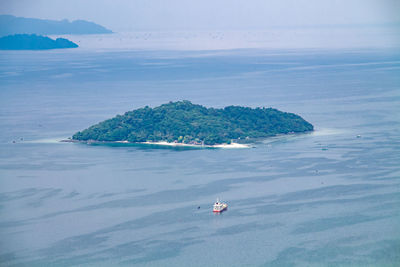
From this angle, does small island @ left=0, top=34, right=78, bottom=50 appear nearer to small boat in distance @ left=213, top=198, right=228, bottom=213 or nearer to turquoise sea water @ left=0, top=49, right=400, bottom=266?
turquoise sea water @ left=0, top=49, right=400, bottom=266

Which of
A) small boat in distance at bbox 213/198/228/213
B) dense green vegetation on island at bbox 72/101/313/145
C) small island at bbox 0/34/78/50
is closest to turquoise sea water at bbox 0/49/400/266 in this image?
small boat in distance at bbox 213/198/228/213

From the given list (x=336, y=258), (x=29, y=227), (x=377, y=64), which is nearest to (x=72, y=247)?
(x=29, y=227)

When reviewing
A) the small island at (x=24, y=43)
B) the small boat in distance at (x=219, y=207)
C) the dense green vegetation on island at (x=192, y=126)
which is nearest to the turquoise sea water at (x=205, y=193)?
the small boat in distance at (x=219, y=207)

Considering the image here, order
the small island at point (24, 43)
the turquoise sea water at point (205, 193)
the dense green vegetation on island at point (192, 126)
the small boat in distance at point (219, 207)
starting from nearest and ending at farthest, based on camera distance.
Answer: the turquoise sea water at point (205, 193)
the small boat in distance at point (219, 207)
the dense green vegetation on island at point (192, 126)
the small island at point (24, 43)

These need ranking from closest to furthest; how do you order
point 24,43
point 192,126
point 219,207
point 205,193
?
1. point 219,207
2. point 205,193
3. point 192,126
4. point 24,43

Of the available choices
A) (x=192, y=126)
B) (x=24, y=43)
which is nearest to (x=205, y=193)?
(x=192, y=126)

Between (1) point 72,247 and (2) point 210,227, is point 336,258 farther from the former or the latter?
(1) point 72,247

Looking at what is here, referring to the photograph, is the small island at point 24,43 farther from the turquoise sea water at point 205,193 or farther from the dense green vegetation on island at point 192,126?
the dense green vegetation on island at point 192,126

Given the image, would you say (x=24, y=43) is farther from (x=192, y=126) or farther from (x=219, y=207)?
(x=219, y=207)
